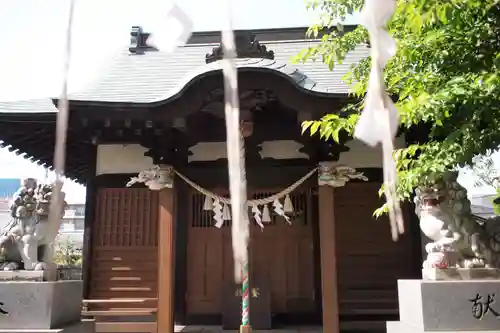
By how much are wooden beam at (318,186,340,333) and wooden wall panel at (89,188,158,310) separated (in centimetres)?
317

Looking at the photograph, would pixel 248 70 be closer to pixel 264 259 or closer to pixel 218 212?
pixel 218 212

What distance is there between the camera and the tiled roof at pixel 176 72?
7336 millimetres

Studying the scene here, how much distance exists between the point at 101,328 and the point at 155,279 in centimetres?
126

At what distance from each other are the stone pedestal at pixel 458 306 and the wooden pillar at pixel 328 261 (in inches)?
115

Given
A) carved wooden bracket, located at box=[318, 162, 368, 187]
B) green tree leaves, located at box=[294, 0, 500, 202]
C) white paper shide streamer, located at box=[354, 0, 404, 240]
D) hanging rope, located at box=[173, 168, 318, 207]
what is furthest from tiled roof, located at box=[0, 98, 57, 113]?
white paper shide streamer, located at box=[354, 0, 404, 240]

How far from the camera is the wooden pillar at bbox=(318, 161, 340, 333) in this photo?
7418 mm

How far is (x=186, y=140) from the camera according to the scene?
27.5ft

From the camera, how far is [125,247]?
28.2ft

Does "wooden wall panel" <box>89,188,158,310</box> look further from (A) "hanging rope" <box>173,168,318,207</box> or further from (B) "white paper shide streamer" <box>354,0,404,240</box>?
(B) "white paper shide streamer" <box>354,0,404,240</box>

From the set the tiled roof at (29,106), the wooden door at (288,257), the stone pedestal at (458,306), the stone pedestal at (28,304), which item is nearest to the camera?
the stone pedestal at (458,306)

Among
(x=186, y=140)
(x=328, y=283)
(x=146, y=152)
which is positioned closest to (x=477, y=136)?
(x=328, y=283)

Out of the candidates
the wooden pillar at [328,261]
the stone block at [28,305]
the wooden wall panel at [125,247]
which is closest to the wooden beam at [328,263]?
the wooden pillar at [328,261]

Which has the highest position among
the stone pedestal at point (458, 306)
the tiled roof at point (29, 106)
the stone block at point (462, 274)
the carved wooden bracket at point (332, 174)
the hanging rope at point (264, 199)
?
the tiled roof at point (29, 106)

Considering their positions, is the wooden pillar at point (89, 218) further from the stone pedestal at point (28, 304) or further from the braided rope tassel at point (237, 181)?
the stone pedestal at point (28, 304)
